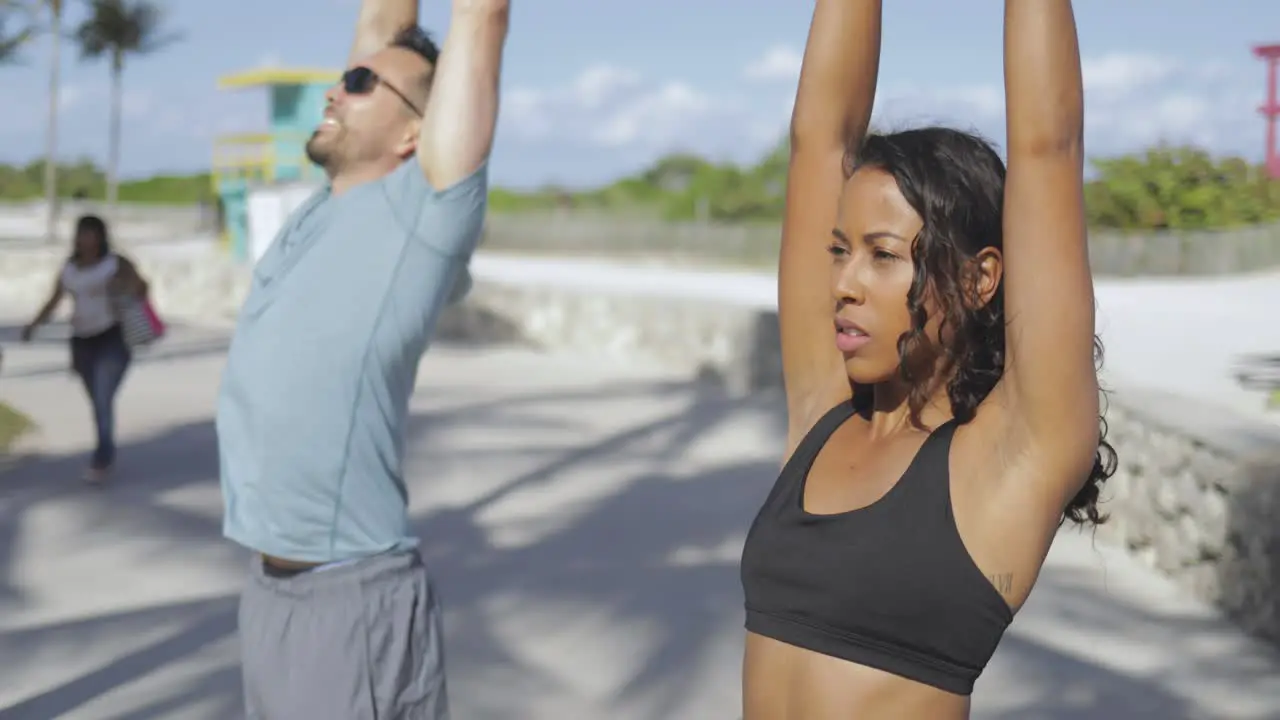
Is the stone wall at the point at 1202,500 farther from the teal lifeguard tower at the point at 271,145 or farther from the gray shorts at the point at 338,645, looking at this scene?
the teal lifeguard tower at the point at 271,145

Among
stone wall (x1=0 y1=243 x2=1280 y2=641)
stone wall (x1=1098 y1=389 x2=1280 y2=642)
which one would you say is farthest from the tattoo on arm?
stone wall (x1=1098 y1=389 x2=1280 y2=642)

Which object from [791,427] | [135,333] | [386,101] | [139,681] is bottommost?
[139,681]

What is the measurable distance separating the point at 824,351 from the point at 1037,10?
0.64m

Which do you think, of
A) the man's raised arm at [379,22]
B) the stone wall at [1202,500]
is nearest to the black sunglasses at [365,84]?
the man's raised arm at [379,22]

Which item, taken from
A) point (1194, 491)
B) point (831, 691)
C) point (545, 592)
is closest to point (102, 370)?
point (545, 592)

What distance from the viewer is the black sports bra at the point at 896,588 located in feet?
5.99

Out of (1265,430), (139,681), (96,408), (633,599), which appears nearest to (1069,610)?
(1265,430)

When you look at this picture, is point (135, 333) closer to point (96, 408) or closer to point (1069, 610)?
point (96, 408)

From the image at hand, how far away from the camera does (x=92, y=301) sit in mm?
9195

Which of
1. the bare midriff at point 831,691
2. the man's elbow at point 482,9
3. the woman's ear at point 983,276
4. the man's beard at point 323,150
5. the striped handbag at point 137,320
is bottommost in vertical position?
the striped handbag at point 137,320

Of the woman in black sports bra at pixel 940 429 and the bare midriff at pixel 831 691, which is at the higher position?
the woman in black sports bra at pixel 940 429

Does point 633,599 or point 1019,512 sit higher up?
point 1019,512

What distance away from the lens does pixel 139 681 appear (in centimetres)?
534

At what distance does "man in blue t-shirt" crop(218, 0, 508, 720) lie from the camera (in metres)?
2.64
